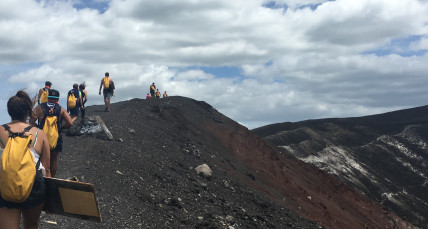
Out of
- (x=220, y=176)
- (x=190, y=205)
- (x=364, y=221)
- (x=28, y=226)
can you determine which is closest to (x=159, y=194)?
(x=190, y=205)

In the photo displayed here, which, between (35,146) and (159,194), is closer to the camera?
(35,146)

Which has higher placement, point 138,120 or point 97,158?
point 138,120

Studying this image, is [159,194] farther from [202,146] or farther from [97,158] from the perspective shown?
[202,146]

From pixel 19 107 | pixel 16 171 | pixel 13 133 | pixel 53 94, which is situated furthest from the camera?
pixel 53 94

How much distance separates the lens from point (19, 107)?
4.71 meters

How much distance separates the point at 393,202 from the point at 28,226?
35984mm

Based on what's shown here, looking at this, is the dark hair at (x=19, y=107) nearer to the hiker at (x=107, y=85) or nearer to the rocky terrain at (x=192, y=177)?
the rocky terrain at (x=192, y=177)

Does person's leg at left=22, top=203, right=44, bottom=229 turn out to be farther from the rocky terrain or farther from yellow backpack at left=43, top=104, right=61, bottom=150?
the rocky terrain

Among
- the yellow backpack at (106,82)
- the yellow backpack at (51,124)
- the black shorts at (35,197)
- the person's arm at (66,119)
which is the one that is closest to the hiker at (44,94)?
the yellow backpack at (106,82)

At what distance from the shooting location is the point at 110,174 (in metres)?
11.2

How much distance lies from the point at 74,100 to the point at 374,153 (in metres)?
36.7

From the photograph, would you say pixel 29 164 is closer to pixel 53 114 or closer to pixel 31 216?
pixel 31 216

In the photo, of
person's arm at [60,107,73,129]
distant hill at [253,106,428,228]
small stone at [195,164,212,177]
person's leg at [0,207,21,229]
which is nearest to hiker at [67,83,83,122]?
small stone at [195,164,212,177]

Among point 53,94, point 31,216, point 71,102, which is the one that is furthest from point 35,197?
point 71,102
